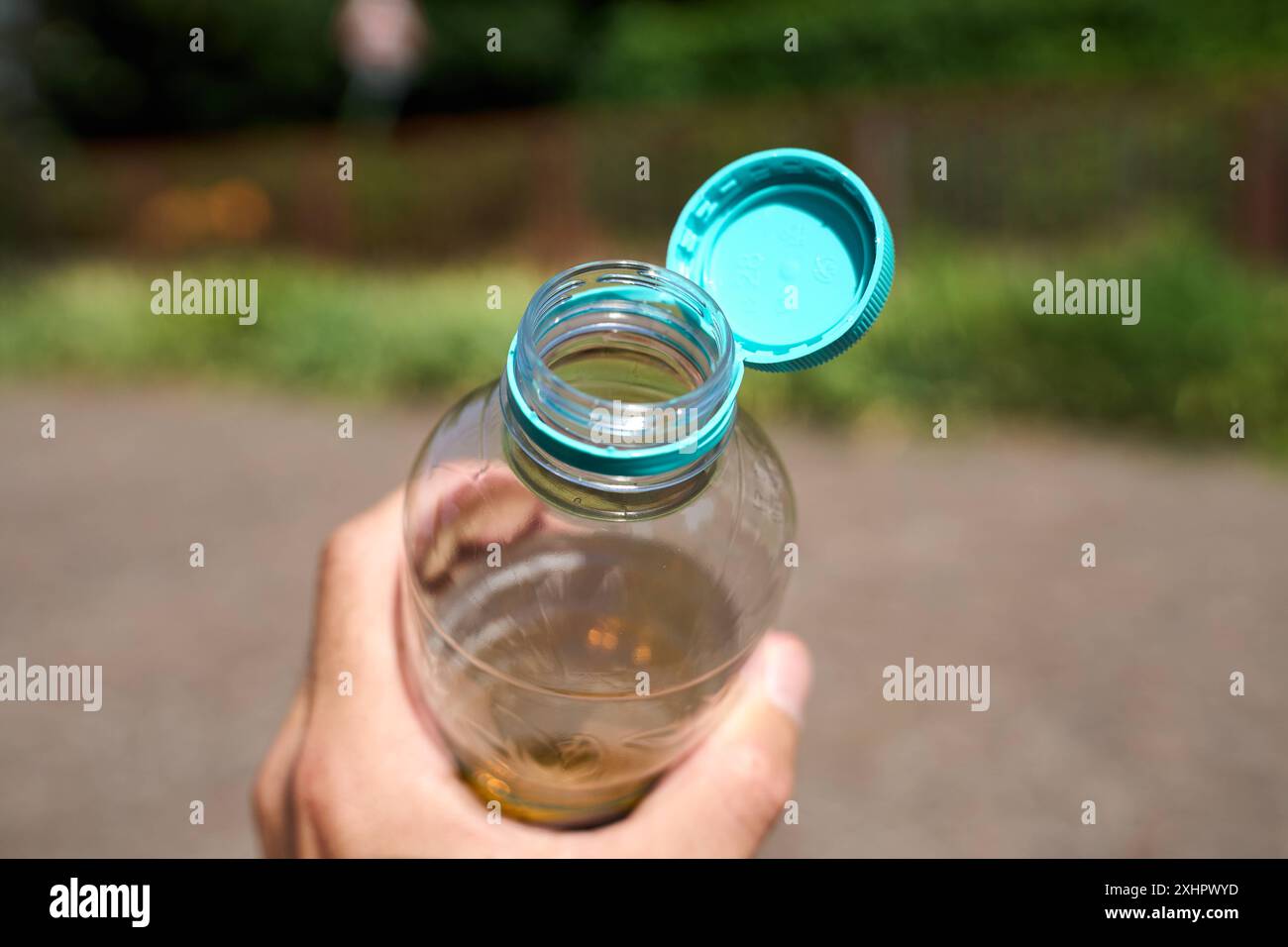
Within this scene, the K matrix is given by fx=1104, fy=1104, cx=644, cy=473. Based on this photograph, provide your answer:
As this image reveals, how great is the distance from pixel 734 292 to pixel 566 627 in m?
0.55

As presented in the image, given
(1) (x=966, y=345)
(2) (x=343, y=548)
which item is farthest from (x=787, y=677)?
(1) (x=966, y=345)

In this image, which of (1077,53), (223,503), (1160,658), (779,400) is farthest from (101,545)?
(1077,53)

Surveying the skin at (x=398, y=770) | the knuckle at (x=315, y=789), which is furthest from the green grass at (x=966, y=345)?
the knuckle at (x=315, y=789)

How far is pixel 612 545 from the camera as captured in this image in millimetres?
1549

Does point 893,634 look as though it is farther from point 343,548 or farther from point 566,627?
point 343,548

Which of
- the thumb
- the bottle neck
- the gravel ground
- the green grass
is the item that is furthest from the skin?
the green grass

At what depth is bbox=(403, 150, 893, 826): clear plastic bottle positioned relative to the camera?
1411 millimetres

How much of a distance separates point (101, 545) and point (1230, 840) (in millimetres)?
6887

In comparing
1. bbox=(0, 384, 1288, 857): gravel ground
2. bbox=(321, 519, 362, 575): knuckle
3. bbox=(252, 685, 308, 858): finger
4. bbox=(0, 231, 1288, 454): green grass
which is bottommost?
bbox=(0, 384, 1288, 857): gravel ground

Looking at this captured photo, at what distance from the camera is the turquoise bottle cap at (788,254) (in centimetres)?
140

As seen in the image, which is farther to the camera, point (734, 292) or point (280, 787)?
point (280, 787)

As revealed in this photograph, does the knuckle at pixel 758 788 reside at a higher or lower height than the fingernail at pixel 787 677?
lower

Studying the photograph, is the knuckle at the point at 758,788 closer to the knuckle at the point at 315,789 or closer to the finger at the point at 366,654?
the finger at the point at 366,654

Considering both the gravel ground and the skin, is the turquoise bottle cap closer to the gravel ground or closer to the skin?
the skin
